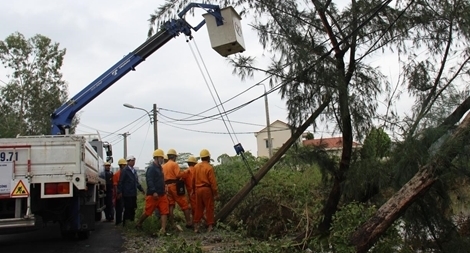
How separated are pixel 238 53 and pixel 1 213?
4294 millimetres

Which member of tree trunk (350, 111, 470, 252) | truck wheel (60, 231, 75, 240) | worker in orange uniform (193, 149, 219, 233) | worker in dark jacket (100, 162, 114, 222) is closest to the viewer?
tree trunk (350, 111, 470, 252)

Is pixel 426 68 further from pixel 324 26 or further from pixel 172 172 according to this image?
pixel 172 172

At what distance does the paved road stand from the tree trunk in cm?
432

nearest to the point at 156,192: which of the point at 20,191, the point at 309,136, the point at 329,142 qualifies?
the point at 20,191

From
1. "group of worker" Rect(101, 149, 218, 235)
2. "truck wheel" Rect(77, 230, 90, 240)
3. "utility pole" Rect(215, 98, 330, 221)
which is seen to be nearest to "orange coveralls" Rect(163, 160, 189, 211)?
"group of worker" Rect(101, 149, 218, 235)

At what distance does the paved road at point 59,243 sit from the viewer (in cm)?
866

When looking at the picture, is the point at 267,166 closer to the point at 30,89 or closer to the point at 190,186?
the point at 190,186

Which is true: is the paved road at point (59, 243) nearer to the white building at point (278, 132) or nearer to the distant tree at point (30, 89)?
the white building at point (278, 132)

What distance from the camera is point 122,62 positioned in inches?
459

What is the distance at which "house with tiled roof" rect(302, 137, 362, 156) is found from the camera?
6.91m

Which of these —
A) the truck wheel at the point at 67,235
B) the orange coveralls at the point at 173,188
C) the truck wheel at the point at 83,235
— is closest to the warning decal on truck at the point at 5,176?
the truck wheel at the point at 67,235

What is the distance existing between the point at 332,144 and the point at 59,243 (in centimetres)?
553

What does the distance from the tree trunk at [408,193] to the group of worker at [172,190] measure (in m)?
4.45

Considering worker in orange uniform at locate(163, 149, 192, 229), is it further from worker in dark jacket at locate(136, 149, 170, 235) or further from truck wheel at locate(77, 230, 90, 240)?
truck wheel at locate(77, 230, 90, 240)
